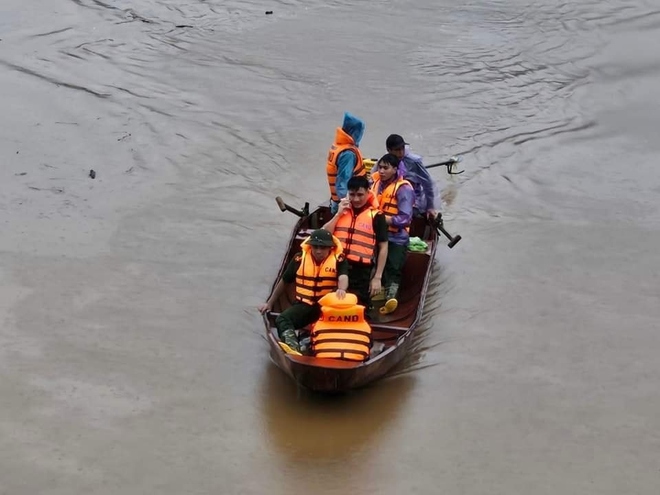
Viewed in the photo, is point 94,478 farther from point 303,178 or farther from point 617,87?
point 617,87

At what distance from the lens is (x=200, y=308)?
9.24 m

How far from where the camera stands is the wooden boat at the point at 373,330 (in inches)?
280

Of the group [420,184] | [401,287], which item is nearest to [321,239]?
[401,287]

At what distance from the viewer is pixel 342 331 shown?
7359 mm

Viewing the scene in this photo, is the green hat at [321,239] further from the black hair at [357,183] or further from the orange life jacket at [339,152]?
the orange life jacket at [339,152]

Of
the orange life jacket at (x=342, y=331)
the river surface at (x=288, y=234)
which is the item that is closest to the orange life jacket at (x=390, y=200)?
the river surface at (x=288, y=234)

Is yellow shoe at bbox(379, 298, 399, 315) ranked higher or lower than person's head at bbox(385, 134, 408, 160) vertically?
lower

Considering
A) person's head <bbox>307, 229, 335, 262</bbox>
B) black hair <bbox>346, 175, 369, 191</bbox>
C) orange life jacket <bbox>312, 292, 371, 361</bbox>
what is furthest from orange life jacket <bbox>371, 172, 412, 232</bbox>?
orange life jacket <bbox>312, 292, 371, 361</bbox>

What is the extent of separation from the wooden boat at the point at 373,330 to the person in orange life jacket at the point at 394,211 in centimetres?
23

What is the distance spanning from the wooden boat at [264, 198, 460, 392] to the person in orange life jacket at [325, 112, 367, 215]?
0.41m

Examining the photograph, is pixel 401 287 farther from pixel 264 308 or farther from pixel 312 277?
pixel 264 308

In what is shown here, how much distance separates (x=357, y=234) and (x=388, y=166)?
892mm

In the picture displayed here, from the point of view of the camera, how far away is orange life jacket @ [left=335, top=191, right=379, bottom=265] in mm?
8164

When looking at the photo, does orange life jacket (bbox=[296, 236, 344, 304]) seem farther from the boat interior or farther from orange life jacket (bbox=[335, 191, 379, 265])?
orange life jacket (bbox=[335, 191, 379, 265])
